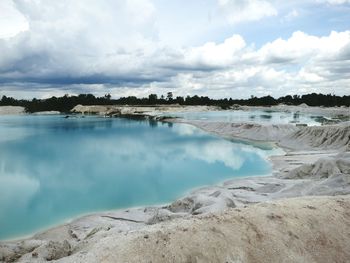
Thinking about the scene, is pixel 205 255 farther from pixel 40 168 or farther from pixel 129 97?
pixel 129 97

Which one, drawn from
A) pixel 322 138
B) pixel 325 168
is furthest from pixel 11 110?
pixel 325 168

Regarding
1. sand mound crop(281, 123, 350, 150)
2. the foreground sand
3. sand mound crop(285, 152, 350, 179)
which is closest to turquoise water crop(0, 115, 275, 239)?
sand mound crop(281, 123, 350, 150)

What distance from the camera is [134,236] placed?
7.68 metres

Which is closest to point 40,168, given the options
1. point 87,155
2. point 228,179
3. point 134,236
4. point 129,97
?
point 87,155

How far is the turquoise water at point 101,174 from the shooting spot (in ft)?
57.1

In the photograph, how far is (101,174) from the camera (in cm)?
2589

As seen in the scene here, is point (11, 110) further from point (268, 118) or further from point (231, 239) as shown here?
point (231, 239)

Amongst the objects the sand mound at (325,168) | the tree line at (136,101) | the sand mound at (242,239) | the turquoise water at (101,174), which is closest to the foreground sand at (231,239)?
the sand mound at (242,239)

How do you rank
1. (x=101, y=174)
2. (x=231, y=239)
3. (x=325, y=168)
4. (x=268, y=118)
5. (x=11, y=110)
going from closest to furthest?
(x=231, y=239)
(x=325, y=168)
(x=101, y=174)
(x=268, y=118)
(x=11, y=110)

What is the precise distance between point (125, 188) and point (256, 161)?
12.6 m

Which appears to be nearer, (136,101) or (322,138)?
(322,138)

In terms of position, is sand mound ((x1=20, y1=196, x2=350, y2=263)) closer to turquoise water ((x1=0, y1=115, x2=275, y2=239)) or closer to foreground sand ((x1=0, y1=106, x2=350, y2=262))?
foreground sand ((x1=0, y1=106, x2=350, y2=262))

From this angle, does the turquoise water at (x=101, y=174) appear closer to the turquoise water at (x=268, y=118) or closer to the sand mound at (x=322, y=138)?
the sand mound at (x=322, y=138)

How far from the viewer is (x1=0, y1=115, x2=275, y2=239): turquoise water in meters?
17.4
